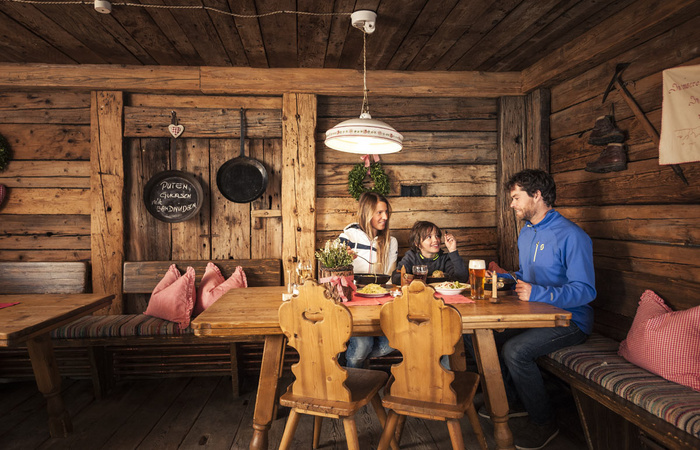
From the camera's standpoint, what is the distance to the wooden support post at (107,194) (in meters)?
3.83

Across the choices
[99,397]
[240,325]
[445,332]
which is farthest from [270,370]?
[99,397]

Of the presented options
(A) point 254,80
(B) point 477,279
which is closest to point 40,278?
(A) point 254,80

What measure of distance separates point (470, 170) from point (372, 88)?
130 cm

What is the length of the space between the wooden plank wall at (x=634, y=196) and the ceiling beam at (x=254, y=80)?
33.2 inches

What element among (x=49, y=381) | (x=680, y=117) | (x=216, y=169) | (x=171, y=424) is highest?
(x=680, y=117)

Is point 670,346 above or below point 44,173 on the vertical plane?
below

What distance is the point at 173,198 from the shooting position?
3939 millimetres

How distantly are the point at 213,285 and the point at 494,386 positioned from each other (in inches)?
100

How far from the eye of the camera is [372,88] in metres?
3.89

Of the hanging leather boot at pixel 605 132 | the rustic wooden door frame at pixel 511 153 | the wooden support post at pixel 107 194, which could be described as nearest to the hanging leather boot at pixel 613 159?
the hanging leather boot at pixel 605 132

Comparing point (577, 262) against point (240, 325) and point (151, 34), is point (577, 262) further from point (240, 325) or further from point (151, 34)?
point (151, 34)

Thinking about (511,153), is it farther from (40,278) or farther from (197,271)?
(40,278)

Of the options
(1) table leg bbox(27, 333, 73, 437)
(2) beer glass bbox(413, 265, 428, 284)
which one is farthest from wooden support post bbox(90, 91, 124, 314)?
(2) beer glass bbox(413, 265, 428, 284)

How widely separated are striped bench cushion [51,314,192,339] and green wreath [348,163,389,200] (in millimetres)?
1922
